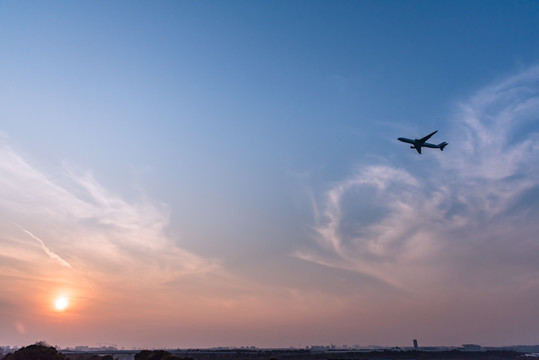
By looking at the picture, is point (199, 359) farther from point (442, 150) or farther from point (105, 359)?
point (442, 150)

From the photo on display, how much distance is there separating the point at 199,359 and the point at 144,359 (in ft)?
126

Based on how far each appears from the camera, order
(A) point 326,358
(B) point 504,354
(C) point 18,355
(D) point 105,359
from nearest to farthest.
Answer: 1. (C) point 18,355
2. (D) point 105,359
3. (A) point 326,358
4. (B) point 504,354

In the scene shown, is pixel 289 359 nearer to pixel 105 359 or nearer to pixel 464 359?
pixel 105 359

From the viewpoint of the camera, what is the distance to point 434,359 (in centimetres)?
14212

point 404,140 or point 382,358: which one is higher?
point 404,140

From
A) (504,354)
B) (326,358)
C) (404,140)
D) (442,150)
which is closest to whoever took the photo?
(404,140)

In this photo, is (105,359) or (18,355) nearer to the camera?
(18,355)

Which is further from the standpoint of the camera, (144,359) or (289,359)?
(289,359)

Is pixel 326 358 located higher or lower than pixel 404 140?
lower

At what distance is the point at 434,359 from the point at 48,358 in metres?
137

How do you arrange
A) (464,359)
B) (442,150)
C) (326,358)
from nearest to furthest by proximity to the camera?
(442,150) → (326,358) → (464,359)

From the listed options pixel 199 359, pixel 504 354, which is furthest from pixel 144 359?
pixel 504 354

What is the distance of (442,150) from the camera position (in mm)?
123000

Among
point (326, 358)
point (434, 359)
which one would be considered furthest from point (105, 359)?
point (434, 359)
